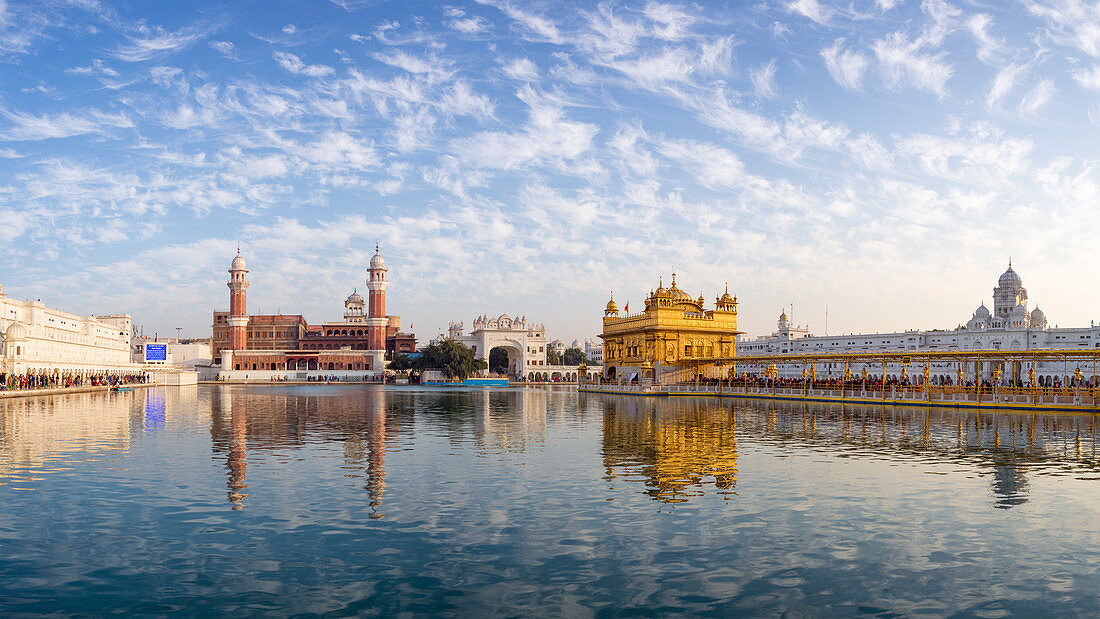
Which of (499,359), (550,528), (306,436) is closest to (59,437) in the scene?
(306,436)

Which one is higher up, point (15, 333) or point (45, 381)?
point (15, 333)

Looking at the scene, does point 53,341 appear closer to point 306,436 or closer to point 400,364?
point 400,364

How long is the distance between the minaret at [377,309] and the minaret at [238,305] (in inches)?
919

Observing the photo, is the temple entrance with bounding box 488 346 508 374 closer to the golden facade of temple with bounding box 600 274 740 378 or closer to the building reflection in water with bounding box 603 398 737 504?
the golden facade of temple with bounding box 600 274 740 378

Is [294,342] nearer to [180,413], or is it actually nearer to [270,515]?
[180,413]

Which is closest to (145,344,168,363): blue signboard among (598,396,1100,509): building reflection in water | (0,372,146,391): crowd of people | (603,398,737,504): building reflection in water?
(0,372,146,391): crowd of people

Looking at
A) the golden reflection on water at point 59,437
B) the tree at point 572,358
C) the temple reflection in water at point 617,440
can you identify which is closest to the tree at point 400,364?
the tree at point 572,358

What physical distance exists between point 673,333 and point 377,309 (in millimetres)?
85998

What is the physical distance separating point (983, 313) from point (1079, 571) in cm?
17612

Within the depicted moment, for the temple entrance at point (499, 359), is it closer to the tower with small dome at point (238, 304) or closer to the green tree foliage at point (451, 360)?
the green tree foliage at point (451, 360)

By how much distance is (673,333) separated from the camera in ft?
232

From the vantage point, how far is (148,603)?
8.05 metres

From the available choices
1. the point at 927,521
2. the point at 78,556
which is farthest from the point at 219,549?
the point at 927,521

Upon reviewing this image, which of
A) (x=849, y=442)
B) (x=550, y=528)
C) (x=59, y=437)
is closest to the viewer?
(x=550, y=528)
